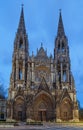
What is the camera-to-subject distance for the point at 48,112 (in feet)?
207

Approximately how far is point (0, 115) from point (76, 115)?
16701 millimetres

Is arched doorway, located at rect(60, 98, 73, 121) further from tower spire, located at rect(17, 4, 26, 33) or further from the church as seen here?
tower spire, located at rect(17, 4, 26, 33)

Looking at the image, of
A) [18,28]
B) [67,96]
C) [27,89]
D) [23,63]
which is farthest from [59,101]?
[18,28]

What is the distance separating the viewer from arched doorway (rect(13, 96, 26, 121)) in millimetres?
61347

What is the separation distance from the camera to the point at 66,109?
63.3 m

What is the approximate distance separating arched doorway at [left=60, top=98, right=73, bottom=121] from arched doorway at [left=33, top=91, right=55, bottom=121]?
2151 mm

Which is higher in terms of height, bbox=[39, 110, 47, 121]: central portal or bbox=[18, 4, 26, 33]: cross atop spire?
bbox=[18, 4, 26, 33]: cross atop spire

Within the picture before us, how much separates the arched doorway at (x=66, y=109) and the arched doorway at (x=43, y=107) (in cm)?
215

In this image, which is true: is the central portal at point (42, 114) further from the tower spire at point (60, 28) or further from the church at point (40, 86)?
the tower spire at point (60, 28)

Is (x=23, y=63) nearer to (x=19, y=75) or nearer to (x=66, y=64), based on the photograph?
(x=19, y=75)

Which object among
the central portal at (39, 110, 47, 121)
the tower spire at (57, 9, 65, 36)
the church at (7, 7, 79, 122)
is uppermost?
the tower spire at (57, 9, 65, 36)

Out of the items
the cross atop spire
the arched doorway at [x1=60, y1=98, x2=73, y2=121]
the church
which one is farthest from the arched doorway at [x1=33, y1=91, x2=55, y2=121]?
the cross atop spire

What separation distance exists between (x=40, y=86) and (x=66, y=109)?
7.38m

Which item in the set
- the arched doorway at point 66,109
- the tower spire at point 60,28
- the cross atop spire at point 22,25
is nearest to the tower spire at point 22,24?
the cross atop spire at point 22,25
